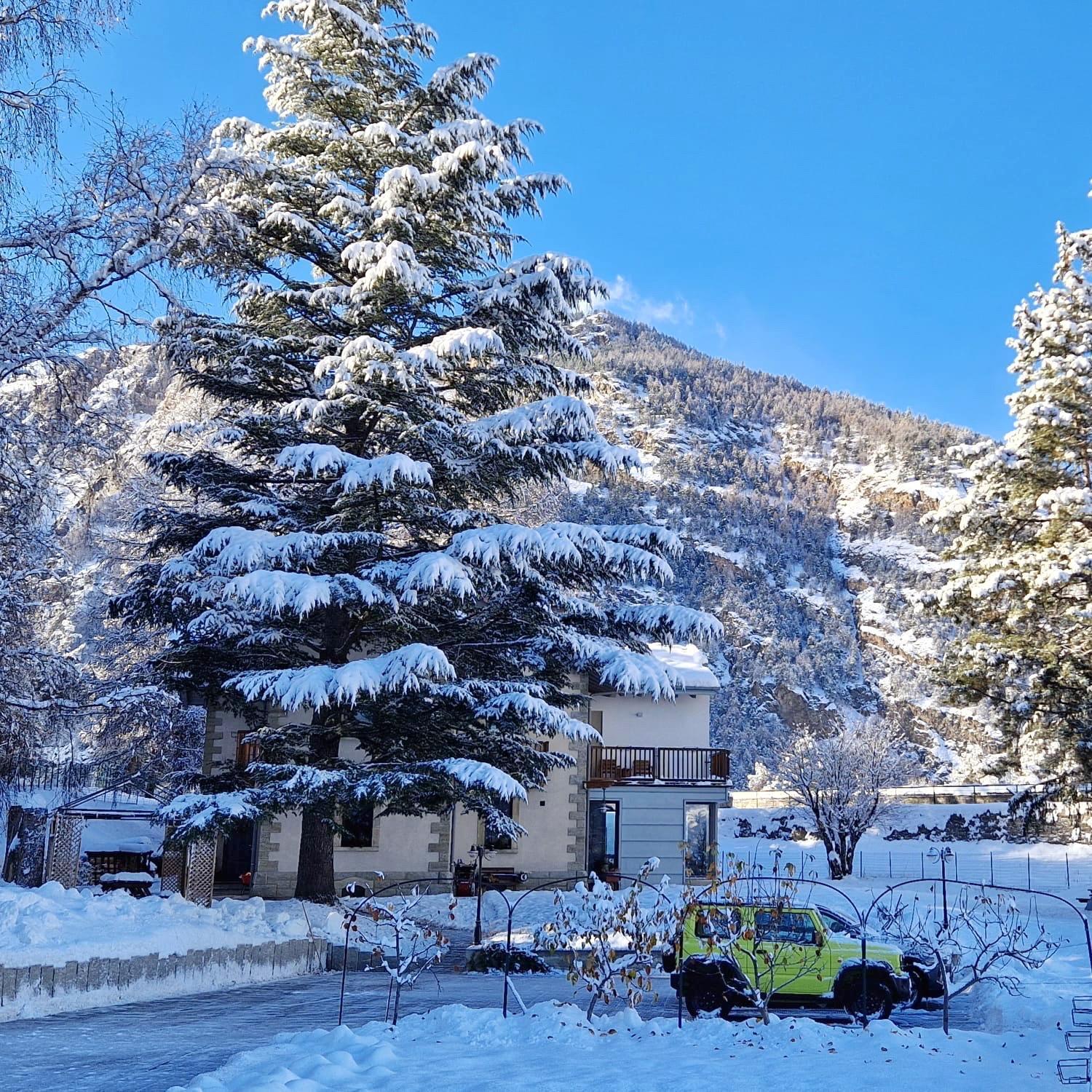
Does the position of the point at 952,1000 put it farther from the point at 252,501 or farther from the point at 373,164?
the point at 373,164

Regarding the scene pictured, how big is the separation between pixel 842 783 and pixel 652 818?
11.5 m

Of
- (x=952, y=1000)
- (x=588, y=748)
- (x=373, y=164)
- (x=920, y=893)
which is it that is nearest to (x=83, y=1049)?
(x=952, y=1000)

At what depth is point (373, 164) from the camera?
19859mm

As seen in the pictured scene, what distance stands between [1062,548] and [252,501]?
17.4m

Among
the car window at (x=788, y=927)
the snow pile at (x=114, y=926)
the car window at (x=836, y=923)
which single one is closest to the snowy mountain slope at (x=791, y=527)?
the car window at (x=836, y=923)

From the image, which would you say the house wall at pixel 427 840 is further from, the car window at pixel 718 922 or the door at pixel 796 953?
the car window at pixel 718 922

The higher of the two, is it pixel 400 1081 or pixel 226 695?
pixel 226 695

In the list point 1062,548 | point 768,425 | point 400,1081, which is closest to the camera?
point 400,1081

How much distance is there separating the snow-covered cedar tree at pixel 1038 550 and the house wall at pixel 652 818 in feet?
24.1

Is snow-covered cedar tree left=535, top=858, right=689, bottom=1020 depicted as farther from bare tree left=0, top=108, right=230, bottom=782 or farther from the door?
bare tree left=0, top=108, right=230, bottom=782

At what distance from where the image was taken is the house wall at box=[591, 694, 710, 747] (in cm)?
3027

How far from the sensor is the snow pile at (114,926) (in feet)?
32.0

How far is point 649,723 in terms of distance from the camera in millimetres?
30344

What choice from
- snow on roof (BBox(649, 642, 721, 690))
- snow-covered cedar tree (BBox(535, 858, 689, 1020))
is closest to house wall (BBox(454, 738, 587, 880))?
snow on roof (BBox(649, 642, 721, 690))
